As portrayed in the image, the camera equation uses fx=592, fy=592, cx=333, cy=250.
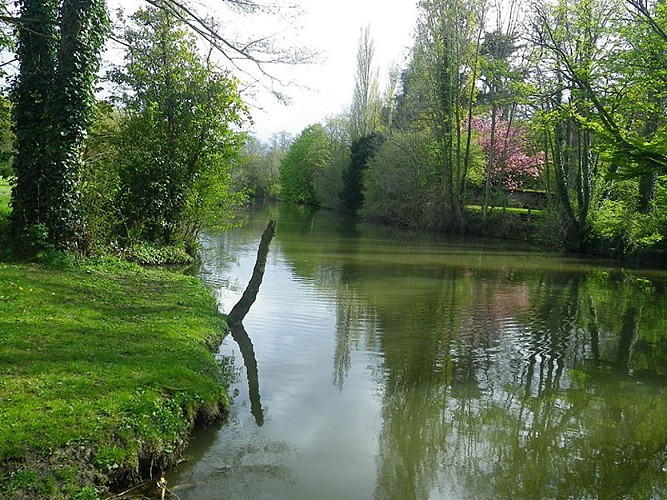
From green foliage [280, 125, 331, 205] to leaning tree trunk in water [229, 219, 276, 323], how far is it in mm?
58915

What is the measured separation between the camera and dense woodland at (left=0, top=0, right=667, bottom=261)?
39.0ft

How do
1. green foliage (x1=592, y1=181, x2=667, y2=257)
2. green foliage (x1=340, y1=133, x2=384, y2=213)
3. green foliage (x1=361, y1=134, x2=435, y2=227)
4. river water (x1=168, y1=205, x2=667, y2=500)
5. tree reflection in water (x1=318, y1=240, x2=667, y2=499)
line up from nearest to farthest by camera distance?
river water (x1=168, y1=205, x2=667, y2=500), tree reflection in water (x1=318, y1=240, x2=667, y2=499), green foliage (x1=592, y1=181, x2=667, y2=257), green foliage (x1=361, y1=134, x2=435, y2=227), green foliage (x1=340, y1=133, x2=384, y2=213)

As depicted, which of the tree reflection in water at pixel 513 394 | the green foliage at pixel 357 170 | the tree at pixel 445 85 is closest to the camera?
the tree reflection in water at pixel 513 394

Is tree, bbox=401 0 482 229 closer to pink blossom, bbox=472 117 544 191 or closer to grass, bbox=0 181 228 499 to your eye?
pink blossom, bbox=472 117 544 191

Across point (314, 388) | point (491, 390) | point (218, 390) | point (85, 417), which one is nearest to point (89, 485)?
point (85, 417)

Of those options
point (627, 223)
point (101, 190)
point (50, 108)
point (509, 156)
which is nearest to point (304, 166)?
point (509, 156)

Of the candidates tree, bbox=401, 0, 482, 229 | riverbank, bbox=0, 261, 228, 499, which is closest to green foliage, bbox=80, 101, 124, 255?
riverbank, bbox=0, 261, 228, 499

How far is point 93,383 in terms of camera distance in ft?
19.5

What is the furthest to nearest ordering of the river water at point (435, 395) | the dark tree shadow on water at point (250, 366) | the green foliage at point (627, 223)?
the green foliage at point (627, 223) < the dark tree shadow on water at point (250, 366) < the river water at point (435, 395)

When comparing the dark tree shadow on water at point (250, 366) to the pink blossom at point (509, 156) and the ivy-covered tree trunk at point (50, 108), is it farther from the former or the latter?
the pink blossom at point (509, 156)

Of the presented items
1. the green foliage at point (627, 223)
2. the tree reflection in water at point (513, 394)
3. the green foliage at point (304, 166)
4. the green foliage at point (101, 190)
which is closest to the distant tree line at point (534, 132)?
the green foliage at point (627, 223)

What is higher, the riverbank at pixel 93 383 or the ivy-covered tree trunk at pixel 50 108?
the ivy-covered tree trunk at pixel 50 108

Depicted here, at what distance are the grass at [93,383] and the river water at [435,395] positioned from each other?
443 mm

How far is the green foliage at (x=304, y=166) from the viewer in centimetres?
7206
